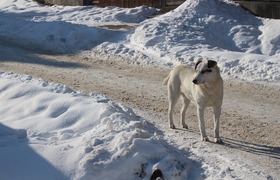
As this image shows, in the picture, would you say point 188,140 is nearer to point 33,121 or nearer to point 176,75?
point 176,75

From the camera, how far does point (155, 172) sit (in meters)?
6.65

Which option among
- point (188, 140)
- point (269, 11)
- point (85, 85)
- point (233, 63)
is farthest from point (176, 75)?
point (269, 11)

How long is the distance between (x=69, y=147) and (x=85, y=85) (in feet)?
16.4

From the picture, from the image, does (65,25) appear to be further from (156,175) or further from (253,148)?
(156,175)

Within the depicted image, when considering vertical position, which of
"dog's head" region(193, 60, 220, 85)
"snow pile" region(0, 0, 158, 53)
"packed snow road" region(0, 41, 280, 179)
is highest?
"dog's head" region(193, 60, 220, 85)

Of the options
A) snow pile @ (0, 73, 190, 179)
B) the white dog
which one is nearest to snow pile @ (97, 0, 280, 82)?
the white dog

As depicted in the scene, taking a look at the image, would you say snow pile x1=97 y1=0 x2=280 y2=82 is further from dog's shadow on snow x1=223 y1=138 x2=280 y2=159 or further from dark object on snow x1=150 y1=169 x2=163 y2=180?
dark object on snow x1=150 y1=169 x2=163 y2=180

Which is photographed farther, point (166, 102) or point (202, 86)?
point (166, 102)

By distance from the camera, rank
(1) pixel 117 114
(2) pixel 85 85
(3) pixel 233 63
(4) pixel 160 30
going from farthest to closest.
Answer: (4) pixel 160 30, (3) pixel 233 63, (2) pixel 85 85, (1) pixel 117 114

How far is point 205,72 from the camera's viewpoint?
25.2 ft

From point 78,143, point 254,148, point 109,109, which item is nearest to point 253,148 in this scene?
point 254,148

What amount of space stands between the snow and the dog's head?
3.18ft

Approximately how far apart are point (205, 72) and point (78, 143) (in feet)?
6.65

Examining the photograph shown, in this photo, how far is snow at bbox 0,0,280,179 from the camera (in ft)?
22.2
